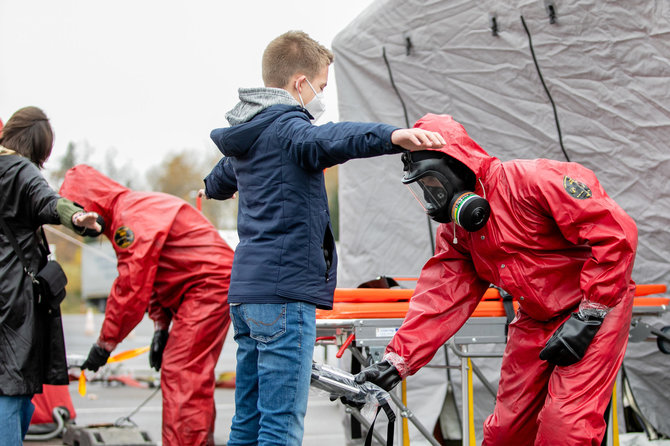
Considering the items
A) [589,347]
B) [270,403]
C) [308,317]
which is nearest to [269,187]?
[308,317]

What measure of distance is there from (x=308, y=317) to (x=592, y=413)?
0.98 metres

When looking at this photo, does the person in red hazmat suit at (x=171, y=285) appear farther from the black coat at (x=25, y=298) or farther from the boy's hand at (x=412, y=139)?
the boy's hand at (x=412, y=139)

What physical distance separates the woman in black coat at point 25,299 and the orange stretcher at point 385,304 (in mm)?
1066

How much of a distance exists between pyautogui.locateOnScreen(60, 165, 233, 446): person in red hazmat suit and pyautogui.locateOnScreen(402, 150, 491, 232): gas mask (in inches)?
77.6

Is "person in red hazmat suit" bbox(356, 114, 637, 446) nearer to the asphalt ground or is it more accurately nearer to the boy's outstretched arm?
the boy's outstretched arm

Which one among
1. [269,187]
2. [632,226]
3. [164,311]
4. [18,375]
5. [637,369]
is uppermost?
[269,187]

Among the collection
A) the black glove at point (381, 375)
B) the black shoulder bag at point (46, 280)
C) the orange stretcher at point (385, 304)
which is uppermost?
the black shoulder bag at point (46, 280)

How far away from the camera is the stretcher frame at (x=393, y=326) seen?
3291 mm

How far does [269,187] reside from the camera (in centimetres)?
240

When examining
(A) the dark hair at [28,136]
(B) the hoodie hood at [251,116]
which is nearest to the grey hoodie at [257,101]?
(B) the hoodie hood at [251,116]

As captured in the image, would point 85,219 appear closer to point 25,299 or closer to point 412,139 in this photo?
point 25,299

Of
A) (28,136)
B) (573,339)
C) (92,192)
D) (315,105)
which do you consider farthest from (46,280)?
(573,339)

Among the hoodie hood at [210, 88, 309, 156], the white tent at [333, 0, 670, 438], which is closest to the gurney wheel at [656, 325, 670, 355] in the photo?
the white tent at [333, 0, 670, 438]

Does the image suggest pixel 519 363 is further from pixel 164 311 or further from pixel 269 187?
pixel 164 311
